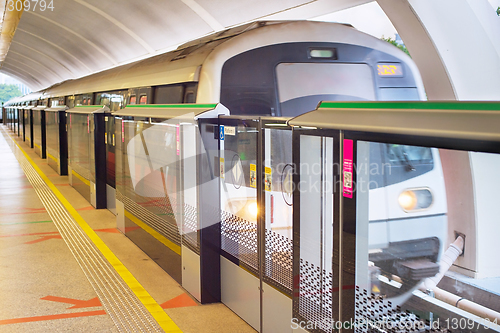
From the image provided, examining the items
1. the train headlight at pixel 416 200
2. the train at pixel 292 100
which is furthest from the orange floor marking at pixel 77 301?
the train headlight at pixel 416 200

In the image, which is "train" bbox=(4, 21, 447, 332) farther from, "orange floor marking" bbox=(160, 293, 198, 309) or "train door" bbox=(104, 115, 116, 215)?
"orange floor marking" bbox=(160, 293, 198, 309)

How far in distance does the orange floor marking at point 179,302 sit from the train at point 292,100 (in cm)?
70

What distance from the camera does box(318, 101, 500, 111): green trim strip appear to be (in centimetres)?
213

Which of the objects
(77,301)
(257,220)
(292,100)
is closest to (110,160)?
(77,301)

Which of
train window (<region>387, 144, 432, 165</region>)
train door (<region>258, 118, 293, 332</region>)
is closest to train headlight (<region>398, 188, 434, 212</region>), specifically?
train window (<region>387, 144, 432, 165</region>)

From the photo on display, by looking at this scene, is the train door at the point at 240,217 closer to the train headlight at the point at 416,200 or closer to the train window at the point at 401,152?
the train headlight at the point at 416,200

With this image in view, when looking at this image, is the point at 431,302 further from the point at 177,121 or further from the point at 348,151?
the point at 177,121

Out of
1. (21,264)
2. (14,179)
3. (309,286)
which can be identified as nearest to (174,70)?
(21,264)

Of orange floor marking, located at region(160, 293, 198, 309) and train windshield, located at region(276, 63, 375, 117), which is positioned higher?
train windshield, located at region(276, 63, 375, 117)

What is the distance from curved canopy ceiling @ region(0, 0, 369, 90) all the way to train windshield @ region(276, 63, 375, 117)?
609 cm

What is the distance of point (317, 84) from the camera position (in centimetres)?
596

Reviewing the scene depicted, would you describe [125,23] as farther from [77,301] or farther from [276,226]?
[276,226]

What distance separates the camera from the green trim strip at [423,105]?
2.13 metres

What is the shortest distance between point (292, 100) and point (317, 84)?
1.17ft
